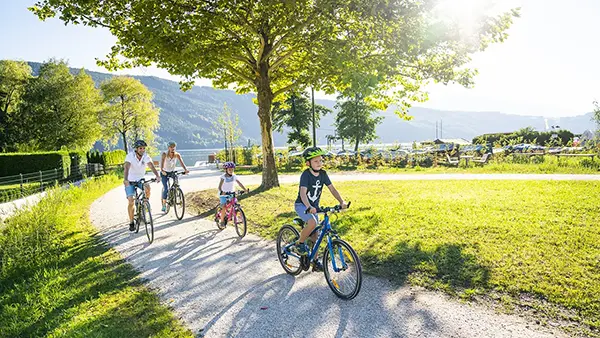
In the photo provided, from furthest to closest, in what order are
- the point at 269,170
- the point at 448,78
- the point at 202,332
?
the point at 269,170 < the point at 448,78 < the point at 202,332

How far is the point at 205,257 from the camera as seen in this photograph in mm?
7180

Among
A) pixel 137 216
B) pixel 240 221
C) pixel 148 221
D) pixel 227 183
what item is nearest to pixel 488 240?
pixel 240 221

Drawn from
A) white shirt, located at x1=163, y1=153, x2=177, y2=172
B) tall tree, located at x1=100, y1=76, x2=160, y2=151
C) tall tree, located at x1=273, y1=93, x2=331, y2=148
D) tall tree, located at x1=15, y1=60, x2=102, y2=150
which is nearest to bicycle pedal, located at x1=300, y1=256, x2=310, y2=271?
white shirt, located at x1=163, y1=153, x2=177, y2=172

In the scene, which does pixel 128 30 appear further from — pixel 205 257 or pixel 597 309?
pixel 597 309

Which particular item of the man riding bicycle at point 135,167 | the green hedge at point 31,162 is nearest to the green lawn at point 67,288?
the man riding bicycle at point 135,167

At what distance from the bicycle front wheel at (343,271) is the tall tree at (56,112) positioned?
4610 cm

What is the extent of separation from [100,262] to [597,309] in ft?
24.7

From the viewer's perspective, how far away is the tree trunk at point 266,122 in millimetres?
15445

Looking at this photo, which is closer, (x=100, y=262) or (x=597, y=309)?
(x=597, y=309)

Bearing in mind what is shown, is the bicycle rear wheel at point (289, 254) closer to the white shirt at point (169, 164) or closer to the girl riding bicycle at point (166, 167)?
the girl riding bicycle at point (166, 167)

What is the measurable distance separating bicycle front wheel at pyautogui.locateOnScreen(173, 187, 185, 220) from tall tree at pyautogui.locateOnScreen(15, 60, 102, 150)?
3896 cm

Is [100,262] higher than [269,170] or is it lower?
lower

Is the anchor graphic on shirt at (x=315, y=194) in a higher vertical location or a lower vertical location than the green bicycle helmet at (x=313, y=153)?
lower

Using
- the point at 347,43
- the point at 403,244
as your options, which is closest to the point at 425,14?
the point at 347,43
